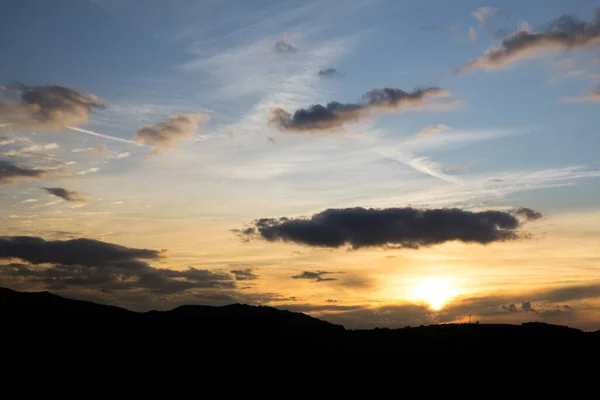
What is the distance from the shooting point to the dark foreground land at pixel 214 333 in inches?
3718

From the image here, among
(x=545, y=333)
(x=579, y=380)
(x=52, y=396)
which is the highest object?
(x=545, y=333)

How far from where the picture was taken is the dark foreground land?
310 ft

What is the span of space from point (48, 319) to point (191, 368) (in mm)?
30463

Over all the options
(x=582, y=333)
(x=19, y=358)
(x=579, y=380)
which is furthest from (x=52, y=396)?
(x=582, y=333)

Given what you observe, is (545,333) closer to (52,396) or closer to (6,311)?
(52,396)

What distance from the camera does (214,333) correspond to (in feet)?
371

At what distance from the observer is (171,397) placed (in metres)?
88.9

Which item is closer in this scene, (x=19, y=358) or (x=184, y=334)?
(x=19, y=358)

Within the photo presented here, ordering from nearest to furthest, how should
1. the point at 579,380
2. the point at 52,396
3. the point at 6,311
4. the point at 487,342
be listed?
the point at 579,380, the point at 52,396, the point at 487,342, the point at 6,311

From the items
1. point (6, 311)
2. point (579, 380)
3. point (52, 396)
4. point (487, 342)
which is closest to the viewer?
point (579, 380)

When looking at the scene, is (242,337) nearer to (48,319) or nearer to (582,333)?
(48,319)

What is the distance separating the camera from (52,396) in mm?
87062

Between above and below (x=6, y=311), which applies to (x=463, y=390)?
below

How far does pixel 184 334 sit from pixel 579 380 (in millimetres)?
64959
